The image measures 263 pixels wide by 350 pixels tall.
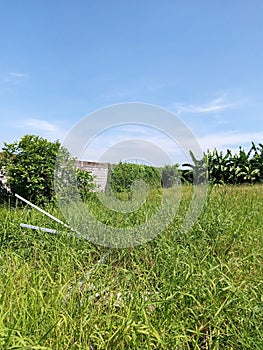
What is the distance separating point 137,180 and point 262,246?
4.12 metres

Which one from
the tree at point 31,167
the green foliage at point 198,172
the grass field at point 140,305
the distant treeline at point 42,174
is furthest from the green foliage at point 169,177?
the grass field at point 140,305

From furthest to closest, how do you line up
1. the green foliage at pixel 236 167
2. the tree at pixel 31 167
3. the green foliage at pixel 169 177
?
1. the green foliage at pixel 236 167
2. the tree at pixel 31 167
3. the green foliage at pixel 169 177

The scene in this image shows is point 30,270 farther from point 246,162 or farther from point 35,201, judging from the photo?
point 246,162

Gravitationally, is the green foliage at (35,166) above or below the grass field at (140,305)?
above

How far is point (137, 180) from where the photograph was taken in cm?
691

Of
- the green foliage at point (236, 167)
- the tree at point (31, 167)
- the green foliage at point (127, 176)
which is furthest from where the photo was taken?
the green foliage at point (236, 167)

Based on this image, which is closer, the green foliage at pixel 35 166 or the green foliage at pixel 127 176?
the green foliage at pixel 35 166

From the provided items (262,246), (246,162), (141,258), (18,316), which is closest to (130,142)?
(141,258)

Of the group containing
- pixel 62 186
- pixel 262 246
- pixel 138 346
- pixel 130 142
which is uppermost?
pixel 130 142

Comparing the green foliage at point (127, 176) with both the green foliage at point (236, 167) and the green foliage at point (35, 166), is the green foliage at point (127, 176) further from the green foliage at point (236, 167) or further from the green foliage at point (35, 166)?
the green foliage at point (236, 167)

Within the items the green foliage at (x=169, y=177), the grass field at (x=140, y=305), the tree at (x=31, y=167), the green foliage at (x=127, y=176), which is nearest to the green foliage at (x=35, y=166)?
the tree at (x=31, y=167)

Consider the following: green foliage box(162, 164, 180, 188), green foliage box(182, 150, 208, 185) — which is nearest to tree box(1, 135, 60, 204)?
green foliage box(162, 164, 180, 188)

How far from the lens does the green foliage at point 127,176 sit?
6.58 metres

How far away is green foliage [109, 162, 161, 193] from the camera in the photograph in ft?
21.6
